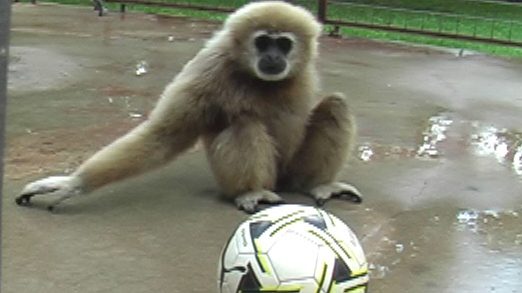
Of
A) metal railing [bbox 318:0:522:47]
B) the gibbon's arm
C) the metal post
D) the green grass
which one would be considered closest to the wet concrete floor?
the gibbon's arm

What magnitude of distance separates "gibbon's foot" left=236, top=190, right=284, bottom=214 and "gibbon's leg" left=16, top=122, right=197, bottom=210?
447 millimetres

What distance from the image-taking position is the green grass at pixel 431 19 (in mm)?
Result: 13492

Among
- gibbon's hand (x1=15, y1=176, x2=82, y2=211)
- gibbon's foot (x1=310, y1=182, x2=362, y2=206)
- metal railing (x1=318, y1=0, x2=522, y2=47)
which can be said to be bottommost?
metal railing (x1=318, y1=0, x2=522, y2=47)

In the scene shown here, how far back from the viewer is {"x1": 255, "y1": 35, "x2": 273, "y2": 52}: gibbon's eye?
183 inches

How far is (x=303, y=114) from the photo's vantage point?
4.84 metres

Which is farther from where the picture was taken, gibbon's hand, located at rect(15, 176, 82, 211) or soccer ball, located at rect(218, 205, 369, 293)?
gibbon's hand, located at rect(15, 176, 82, 211)

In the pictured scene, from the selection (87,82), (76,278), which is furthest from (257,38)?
(87,82)

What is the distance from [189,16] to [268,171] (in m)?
10.5

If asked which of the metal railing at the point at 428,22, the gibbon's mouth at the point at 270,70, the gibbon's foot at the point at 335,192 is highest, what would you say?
the gibbon's mouth at the point at 270,70

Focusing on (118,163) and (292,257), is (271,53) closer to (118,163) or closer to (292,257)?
(118,163)

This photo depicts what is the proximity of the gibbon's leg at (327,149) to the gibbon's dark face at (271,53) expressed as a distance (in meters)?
0.38

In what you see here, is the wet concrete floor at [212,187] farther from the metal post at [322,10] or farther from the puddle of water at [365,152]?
the metal post at [322,10]

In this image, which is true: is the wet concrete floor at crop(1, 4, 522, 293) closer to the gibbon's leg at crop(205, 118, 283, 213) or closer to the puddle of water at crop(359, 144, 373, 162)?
the puddle of water at crop(359, 144, 373, 162)

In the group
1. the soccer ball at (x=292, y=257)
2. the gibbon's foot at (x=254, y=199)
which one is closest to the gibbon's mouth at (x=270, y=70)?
the gibbon's foot at (x=254, y=199)
